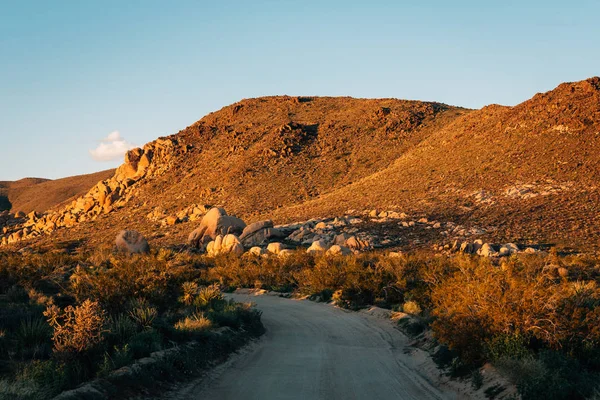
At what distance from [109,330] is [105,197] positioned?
67160 millimetres

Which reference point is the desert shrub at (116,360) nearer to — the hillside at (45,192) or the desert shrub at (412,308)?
the desert shrub at (412,308)

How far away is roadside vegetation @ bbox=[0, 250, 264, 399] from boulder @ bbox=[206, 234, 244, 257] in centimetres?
1846

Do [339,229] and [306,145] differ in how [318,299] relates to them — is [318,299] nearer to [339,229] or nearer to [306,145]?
[339,229]

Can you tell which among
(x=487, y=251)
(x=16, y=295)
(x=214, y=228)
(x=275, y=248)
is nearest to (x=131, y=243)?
(x=214, y=228)

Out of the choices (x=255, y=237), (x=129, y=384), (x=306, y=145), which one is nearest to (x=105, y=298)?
(x=129, y=384)

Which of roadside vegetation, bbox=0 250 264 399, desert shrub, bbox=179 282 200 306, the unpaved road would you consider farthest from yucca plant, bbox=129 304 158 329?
desert shrub, bbox=179 282 200 306

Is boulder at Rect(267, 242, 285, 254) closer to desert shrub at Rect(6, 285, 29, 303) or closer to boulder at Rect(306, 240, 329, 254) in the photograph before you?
boulder at Rect(306, 240, 329, 254)

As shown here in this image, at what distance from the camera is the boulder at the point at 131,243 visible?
1540 inches

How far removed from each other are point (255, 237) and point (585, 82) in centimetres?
3922

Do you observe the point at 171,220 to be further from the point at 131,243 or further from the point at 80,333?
the point at 80,333

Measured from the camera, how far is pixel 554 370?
8336 mm

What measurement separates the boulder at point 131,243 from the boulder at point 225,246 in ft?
16.2

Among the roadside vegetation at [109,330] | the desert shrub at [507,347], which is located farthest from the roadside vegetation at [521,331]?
the roadside vegetation at [109,330]

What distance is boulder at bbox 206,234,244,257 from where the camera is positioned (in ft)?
126
